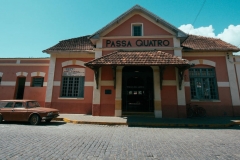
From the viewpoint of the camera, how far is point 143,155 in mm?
3723

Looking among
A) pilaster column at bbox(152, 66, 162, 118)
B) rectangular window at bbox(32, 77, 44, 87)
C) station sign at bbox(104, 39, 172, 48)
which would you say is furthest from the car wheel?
pilaster column at bbox(152, 66, 162, 118)

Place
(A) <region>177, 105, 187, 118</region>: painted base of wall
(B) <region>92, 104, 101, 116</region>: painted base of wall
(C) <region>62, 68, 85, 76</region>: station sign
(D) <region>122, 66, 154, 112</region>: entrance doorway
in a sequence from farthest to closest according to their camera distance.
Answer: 1. (D) <region>122, 66, 154, 112</region>: entrance doorway
2. (C) <region>62, 68, 85, 76</region>: station sign
3. (B) <region>92, 104, 101, 116</region>: painted base of wall
4. (A) <region>177, 105, 187, 118</region>: painted base of wall

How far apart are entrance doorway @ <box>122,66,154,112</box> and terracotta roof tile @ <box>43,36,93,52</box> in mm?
4457

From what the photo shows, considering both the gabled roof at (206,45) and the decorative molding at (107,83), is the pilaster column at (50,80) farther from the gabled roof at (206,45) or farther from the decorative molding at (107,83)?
the gabled roof at (206,45)

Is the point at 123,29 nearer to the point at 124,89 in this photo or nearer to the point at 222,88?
the point at 124,89

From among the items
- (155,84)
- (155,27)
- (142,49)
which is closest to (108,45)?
(142,49)

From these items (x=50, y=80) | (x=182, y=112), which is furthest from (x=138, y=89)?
(x=50, y=80)

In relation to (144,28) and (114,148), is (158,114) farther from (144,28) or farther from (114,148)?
(144,28)

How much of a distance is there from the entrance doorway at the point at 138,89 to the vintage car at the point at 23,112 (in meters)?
6.36

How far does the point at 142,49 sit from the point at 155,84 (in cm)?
306

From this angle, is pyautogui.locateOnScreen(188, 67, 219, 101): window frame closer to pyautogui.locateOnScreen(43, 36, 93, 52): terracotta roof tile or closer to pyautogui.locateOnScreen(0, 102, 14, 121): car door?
pyautogui.locateOnScreen(43, 36, 93, 52): terracotta roof tile

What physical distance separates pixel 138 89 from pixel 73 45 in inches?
311

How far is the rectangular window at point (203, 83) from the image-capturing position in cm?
1101

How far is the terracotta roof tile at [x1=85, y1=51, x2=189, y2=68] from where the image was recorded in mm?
8781
